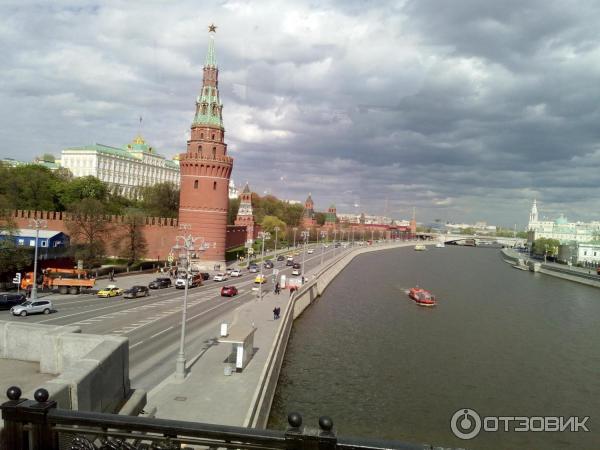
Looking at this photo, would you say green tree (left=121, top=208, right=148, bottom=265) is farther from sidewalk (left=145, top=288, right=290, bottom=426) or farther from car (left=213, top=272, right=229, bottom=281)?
sidewalk (left=145, top=288, right=290, bottom=426)

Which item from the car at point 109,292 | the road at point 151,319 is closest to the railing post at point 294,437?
the road at point 151,319

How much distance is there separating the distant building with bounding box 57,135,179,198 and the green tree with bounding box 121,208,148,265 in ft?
186

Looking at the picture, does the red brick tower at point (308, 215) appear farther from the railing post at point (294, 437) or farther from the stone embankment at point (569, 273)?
the railing post at point (294, 437)

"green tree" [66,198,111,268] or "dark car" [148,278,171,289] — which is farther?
"green tree" [66,198,111,268]

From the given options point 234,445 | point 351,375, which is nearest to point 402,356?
point 351,375

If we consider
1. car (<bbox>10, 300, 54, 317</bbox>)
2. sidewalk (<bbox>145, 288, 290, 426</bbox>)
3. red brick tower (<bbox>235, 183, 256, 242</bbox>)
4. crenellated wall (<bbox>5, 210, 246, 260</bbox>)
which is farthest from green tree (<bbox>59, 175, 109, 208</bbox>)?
sidewalk (<bbox>145, 288, 290, 426</bbox>)

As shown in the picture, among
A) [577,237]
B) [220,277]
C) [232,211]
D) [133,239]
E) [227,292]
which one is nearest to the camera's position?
[227,292]

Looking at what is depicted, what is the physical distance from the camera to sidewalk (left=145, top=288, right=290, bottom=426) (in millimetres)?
15531

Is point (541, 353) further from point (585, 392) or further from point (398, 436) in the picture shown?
point (398, 436)

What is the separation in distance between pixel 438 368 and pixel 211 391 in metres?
16.1

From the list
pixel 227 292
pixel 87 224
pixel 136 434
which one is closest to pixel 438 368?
pixel 227 292

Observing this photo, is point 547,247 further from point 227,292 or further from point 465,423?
point 465,423

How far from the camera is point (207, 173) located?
211 ft

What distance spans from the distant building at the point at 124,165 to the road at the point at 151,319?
82.8m
